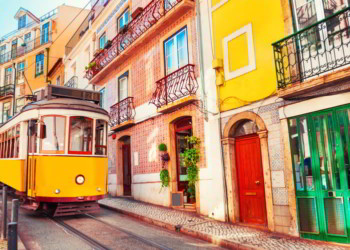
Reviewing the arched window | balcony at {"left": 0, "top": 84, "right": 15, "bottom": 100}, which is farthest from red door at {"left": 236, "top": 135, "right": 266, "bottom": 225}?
balcony at {"left": 0, "top": 84, "right": 15, "bottom": 100}

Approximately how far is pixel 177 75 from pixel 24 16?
107 feet

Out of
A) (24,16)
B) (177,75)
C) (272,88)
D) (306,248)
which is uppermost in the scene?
(24,16)

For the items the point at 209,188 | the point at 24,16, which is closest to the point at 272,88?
the point at 209,188

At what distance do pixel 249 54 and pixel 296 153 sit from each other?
276cm

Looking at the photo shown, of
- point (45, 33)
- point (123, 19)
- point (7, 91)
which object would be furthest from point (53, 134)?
point (7, 91)

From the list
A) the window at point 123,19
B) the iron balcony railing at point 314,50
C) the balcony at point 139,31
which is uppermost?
the window at point 123,19

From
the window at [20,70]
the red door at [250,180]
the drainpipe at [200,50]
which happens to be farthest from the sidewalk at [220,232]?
the window at [20,70]

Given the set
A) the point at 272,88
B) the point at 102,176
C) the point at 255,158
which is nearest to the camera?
the point at 272,88

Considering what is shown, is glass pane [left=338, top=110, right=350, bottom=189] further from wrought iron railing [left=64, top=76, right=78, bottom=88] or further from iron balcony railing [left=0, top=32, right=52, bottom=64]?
iron balcony railing [left=0, top=32, right=52, bottom=64]

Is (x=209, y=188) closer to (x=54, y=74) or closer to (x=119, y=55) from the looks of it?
(x=119, y=55)

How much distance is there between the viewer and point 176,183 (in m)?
10.4

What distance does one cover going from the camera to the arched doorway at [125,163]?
13.8 meters

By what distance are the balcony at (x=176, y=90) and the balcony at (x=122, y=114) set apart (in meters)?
2.09

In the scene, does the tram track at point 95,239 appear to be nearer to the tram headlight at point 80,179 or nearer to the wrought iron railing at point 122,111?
the tram headlight at point 80,179
